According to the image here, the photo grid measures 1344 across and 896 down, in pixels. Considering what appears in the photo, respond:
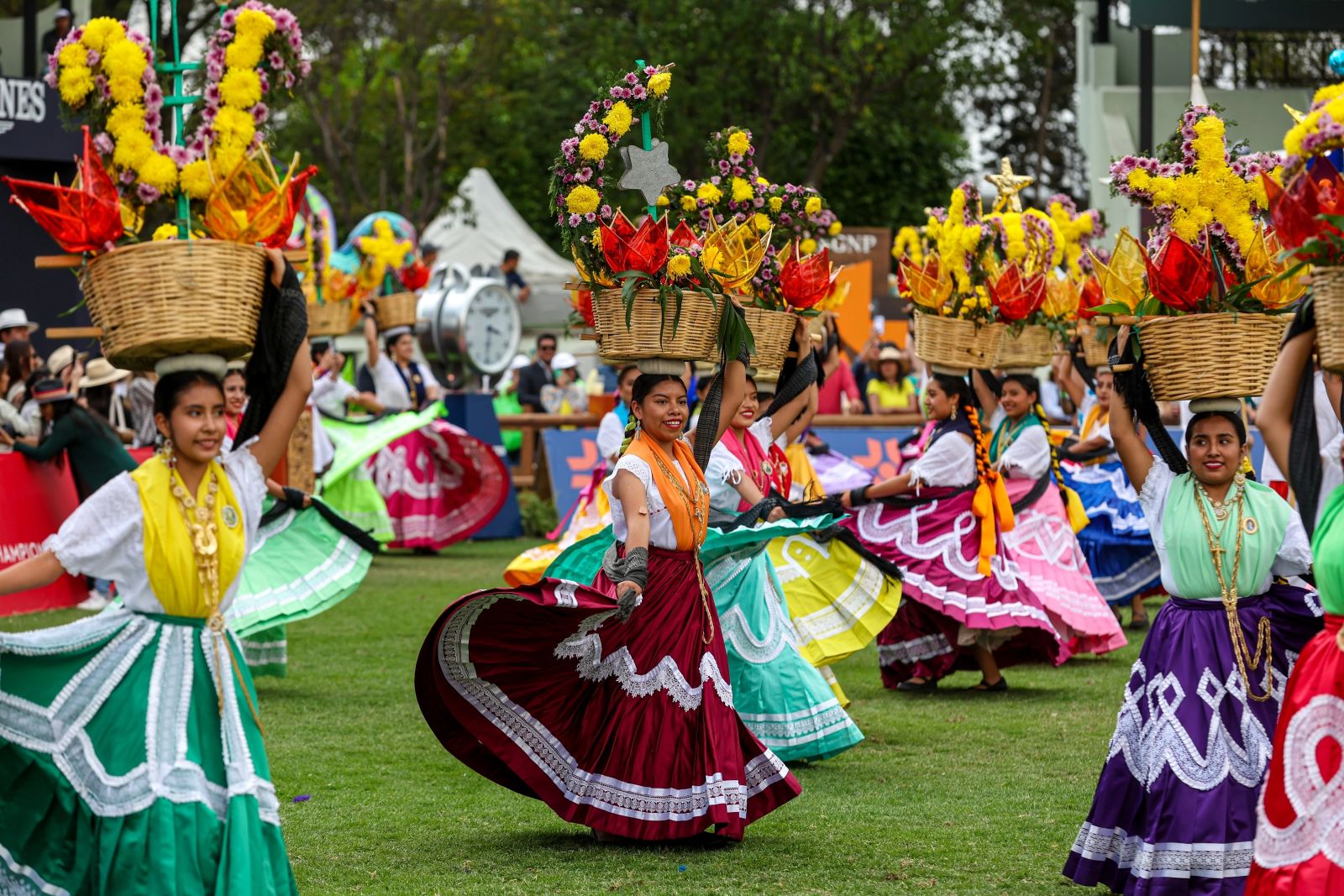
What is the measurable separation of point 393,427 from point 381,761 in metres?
8.00

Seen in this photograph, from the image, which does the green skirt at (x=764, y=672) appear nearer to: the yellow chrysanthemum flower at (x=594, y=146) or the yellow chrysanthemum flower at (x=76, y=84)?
the yellow chrysanthemum flower at (x=594, y=146)

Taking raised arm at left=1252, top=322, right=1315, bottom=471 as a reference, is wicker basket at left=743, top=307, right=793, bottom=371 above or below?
above

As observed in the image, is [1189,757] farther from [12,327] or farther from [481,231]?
[481,231]

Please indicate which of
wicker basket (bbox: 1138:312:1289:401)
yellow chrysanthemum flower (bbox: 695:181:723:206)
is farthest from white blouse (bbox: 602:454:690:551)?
wicker basket (bbox: 1138:312:1289:401)

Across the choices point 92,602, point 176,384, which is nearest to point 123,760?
point 176,384

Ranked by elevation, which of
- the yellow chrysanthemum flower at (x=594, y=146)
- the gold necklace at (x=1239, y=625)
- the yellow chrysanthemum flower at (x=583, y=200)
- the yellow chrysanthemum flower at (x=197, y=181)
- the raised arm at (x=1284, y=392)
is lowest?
the gold necklace at (x=1239, y=625)

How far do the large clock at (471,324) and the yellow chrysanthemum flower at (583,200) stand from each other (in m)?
15.8

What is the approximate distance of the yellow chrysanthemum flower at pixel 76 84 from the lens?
5000 millimetres

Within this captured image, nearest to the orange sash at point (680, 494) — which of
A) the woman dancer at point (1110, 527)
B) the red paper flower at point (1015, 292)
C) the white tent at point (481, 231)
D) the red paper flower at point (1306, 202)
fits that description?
the red paper flower at point (1306, 202)

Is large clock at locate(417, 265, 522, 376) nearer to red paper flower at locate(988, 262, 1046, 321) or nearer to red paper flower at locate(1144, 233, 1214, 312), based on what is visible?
red paper flower at locate(988, 262, 1046, 321)

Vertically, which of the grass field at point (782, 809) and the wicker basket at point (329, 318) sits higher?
the wicker basket at point (329, 318)

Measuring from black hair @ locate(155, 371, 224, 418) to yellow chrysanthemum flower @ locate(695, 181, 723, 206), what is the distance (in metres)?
2.98

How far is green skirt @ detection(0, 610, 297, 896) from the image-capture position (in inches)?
193

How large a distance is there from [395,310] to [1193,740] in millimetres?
11446
